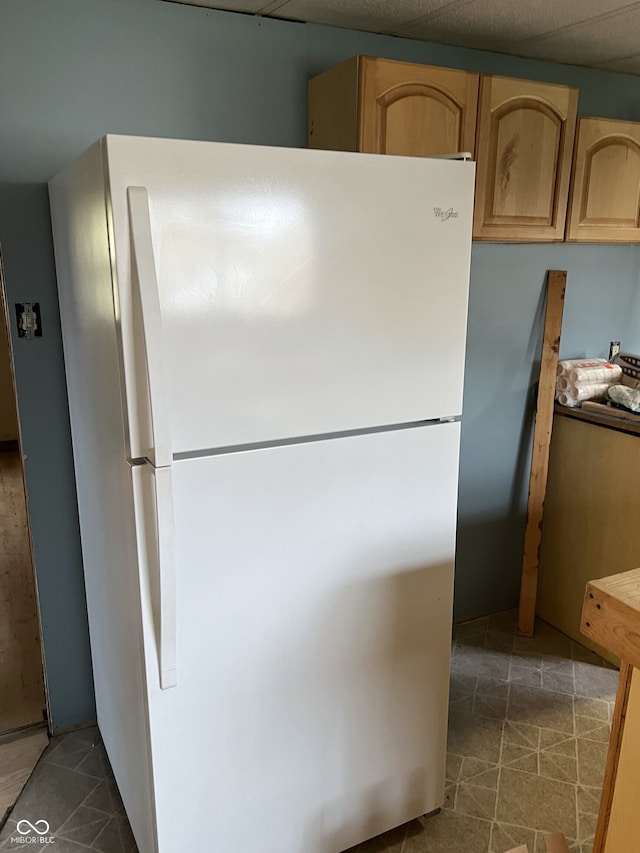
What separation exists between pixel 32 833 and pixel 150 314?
61.9 inches

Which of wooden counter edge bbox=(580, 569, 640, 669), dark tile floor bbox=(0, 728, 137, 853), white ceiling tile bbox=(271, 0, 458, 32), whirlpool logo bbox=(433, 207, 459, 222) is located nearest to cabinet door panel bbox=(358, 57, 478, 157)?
white ceiling tile bbox=(271, 0, 458, 32)

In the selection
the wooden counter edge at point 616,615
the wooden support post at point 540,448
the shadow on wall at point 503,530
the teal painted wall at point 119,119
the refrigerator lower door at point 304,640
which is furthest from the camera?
the shadow on wall at point 503,530

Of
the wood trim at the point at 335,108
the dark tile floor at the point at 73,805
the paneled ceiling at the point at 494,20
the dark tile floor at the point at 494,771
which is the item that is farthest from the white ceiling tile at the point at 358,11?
the dark tile floor at the point at 73,805

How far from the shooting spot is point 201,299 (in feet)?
4.09

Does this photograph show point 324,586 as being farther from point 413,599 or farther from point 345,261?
point 345,261

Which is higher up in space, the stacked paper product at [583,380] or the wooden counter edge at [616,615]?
the stacked paper product at [583,380]

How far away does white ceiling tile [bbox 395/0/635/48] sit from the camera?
1.89 meters

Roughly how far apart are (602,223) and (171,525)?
2.07m

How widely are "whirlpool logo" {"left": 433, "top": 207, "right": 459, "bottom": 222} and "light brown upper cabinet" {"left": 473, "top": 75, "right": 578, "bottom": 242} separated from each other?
76 centimetres

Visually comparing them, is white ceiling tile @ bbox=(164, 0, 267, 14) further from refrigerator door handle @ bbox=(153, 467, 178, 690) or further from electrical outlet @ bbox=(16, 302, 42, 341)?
refrigerator door handle @ bbox=(153, 467, 178, 690)

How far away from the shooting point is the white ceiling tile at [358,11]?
6.11 ft

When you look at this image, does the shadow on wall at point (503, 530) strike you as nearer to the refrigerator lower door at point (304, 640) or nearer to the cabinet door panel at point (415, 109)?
the cabinet door panel at point (415, 109)

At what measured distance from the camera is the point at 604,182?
2.43 m

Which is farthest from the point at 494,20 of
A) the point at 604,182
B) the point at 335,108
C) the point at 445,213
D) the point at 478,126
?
the point at 445,213
